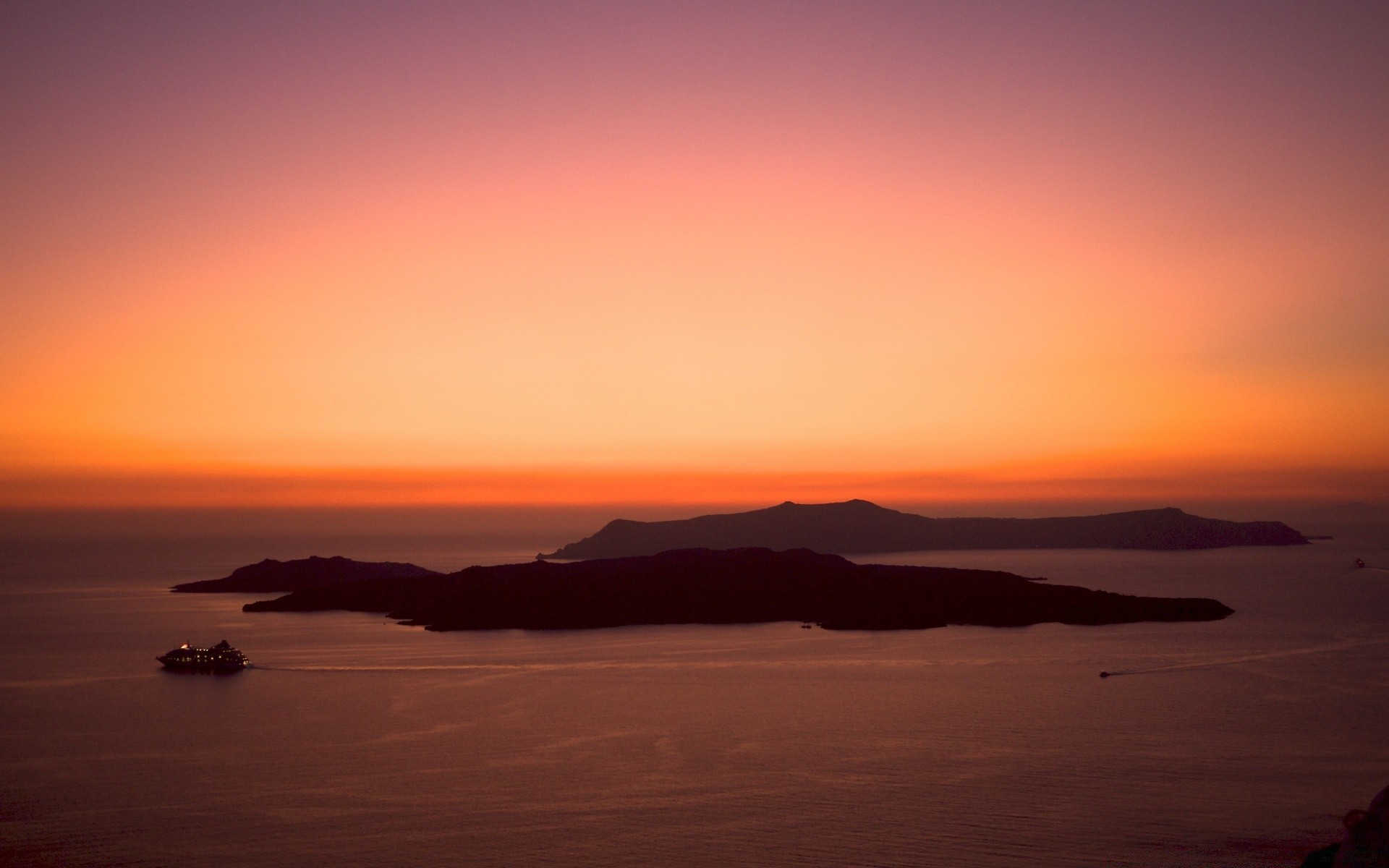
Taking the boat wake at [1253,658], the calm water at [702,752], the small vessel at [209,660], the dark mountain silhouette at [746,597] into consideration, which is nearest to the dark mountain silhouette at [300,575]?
the dark mountain silhouette at [746,597]

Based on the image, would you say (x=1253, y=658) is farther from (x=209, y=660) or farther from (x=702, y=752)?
(x=209, y=660)

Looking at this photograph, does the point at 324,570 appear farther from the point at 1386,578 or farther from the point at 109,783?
the point at 1386,578

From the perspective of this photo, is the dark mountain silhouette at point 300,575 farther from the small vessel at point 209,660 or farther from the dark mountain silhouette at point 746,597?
the small vessel at point 209,660

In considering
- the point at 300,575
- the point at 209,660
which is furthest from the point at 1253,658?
the point at 300,575

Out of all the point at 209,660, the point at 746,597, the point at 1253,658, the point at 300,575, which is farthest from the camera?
the point at 300,575

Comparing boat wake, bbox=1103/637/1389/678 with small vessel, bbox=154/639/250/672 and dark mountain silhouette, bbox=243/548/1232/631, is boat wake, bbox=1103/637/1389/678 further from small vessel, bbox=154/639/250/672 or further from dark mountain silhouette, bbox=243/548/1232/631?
small vessel, bbox=154/639/250/672
